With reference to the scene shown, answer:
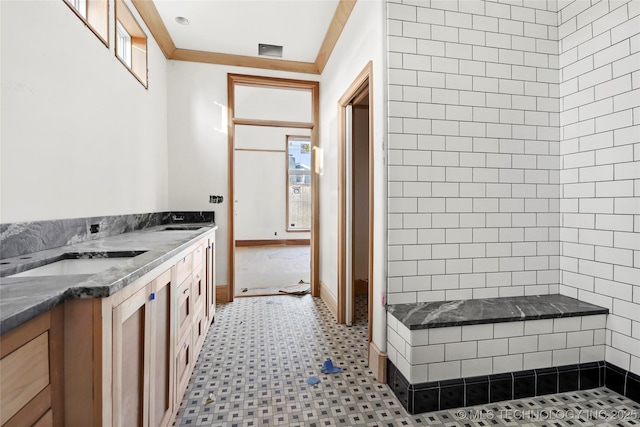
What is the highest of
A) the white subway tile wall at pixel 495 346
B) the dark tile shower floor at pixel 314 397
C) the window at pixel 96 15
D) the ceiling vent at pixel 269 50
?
the ceiling vent at pixel 269 50

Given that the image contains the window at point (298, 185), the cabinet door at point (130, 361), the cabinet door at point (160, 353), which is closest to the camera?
the cabinet door at point (130, 361)

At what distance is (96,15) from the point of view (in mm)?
2004

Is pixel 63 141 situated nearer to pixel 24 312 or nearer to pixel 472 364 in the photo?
pixel 24 312

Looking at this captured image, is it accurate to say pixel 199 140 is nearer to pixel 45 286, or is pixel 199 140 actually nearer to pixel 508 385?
pixel 45 286

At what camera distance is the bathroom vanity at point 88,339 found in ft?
2.19

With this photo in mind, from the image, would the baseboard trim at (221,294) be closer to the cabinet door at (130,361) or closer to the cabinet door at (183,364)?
the cabinet door at (183,364)

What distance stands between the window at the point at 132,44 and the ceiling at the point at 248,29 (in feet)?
0.56

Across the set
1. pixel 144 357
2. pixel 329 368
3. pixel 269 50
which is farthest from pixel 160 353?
pixel 269 50

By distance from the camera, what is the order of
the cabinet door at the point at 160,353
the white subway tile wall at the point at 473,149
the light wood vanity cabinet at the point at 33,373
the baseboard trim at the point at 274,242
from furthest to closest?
the baseboard trim at the point at 274,242 < the white subway tile wall at the point at 473,149 < the cabinet door at the point at 160,353 < the light wood vanity cabinet at the point at 33,373

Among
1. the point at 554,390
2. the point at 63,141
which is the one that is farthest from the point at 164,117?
the point at 554,390

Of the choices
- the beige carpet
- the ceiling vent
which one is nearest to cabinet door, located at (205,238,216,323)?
the beige carpet

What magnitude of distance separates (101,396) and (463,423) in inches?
64.4

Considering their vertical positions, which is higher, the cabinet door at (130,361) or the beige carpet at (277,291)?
the cabinet door at (130,361)

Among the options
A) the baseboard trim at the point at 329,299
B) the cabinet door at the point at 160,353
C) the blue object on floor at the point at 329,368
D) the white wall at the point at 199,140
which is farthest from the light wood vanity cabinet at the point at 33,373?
the white wall at the point at 199,140
